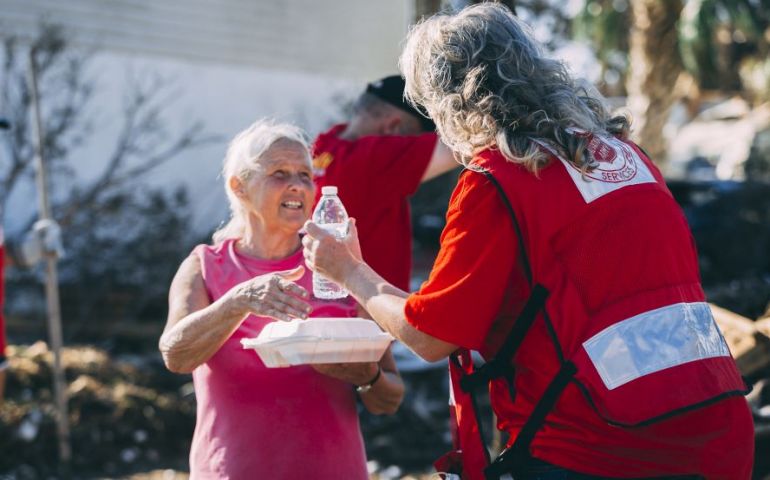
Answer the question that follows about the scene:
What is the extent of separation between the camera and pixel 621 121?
262 centimetres

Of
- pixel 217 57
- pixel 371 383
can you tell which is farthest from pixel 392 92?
pixel 217 57

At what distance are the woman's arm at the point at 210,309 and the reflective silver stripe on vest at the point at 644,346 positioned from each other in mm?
862

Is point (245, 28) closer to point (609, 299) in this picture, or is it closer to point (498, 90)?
point (498, 90)

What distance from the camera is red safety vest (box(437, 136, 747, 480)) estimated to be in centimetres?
223

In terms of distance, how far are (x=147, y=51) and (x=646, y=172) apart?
39.7 feet

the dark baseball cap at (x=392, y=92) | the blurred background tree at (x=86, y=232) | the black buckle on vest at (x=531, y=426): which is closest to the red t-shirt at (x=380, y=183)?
the dark baseball cap at (x=392, y=92)

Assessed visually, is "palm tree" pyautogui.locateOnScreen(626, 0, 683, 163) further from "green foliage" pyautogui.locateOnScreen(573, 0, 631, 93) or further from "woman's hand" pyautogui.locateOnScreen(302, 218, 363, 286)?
"woman's hand" pyautogui.locateOnScreen(302, 218, 363, 286)

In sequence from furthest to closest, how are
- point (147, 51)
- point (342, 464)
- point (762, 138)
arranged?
point (762, 138) < point (147, 51) < point (342, 464)

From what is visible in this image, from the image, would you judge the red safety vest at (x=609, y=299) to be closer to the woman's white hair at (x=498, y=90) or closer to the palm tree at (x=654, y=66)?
the woman's white hair at (x=498, y=90)

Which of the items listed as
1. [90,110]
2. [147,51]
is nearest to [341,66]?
[147,51]

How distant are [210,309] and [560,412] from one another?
113 centimetres

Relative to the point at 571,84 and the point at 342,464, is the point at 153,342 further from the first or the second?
the point at 571,84

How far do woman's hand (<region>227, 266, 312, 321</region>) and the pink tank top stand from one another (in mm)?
318

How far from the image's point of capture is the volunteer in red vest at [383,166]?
3967 millimetres
